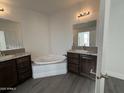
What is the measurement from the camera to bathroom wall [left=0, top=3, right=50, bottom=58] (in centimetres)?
275

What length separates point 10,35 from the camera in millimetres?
2734

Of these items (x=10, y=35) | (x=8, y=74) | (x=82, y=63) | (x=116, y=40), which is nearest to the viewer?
(x=8, y=74)

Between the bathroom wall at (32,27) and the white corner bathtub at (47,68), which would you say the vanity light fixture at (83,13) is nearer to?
the bathroom wall at (32,27)

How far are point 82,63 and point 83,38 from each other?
3.43 feet

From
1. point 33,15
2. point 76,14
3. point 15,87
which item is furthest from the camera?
point 33,15

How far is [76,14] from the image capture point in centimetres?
312

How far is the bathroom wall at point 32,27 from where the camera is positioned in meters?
2.75

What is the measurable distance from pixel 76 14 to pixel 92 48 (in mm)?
1518

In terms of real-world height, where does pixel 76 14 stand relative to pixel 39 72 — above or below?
above

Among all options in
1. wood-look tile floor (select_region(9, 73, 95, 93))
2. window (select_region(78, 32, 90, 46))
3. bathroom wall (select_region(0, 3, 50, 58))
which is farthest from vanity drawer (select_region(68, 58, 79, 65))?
bathroom wall (select_region(0, 3, 50, 58))

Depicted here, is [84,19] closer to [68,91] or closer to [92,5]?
[92,5]

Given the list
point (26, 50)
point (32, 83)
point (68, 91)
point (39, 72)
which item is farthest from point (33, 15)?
point (68, 91)

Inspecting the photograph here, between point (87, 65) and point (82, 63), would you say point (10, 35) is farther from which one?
point (87, 65)

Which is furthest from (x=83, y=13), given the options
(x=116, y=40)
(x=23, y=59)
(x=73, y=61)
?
(x=23, y=59)
